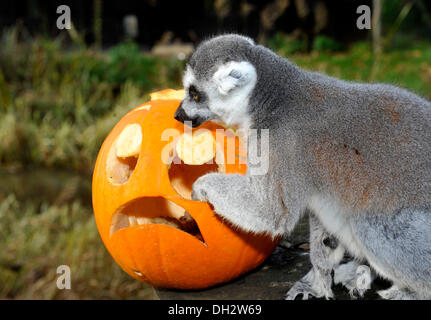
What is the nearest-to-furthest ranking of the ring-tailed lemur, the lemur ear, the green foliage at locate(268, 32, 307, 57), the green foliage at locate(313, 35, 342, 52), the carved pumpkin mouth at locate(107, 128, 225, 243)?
the ring-tailed lemur
the lemur ear
the carved pumpkin mouth at locate(107, 128, 225, 243)
the green foliage at locate(268, 32, 307, 57)
the green foliage at locate(313, 35, 342, 52)

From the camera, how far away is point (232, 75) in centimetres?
246

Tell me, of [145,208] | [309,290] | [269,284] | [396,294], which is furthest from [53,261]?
[396,294]

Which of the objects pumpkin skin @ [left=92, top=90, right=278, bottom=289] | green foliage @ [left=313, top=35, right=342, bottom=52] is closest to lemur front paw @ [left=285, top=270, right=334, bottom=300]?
pumpkin skin @ [left=92, top=90, right=278, bottom=289]

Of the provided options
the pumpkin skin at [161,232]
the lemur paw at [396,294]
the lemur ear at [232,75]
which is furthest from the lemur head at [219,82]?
the lemur paw at [396,294]

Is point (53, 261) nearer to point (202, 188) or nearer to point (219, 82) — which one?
point (202, 188)

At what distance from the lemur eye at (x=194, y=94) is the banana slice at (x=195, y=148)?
20 cm

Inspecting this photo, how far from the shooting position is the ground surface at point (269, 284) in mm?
2596

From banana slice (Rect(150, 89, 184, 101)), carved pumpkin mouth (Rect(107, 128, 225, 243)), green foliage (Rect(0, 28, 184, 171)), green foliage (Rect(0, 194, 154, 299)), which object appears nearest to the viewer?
carved pumpkin mouth (Rect(107, 128, 225, 243))

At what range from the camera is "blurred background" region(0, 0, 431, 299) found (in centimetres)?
437

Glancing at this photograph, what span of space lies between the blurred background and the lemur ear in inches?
54.5

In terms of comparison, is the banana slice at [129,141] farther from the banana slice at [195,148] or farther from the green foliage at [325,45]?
the green foliage at [325,45]

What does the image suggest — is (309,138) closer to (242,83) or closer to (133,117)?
(242,83)

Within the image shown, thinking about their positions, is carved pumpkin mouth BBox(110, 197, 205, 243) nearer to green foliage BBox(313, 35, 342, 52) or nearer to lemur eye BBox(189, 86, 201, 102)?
lemur eye BBox(189, 86, 201, 102)

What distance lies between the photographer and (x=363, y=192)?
2.40 meters
